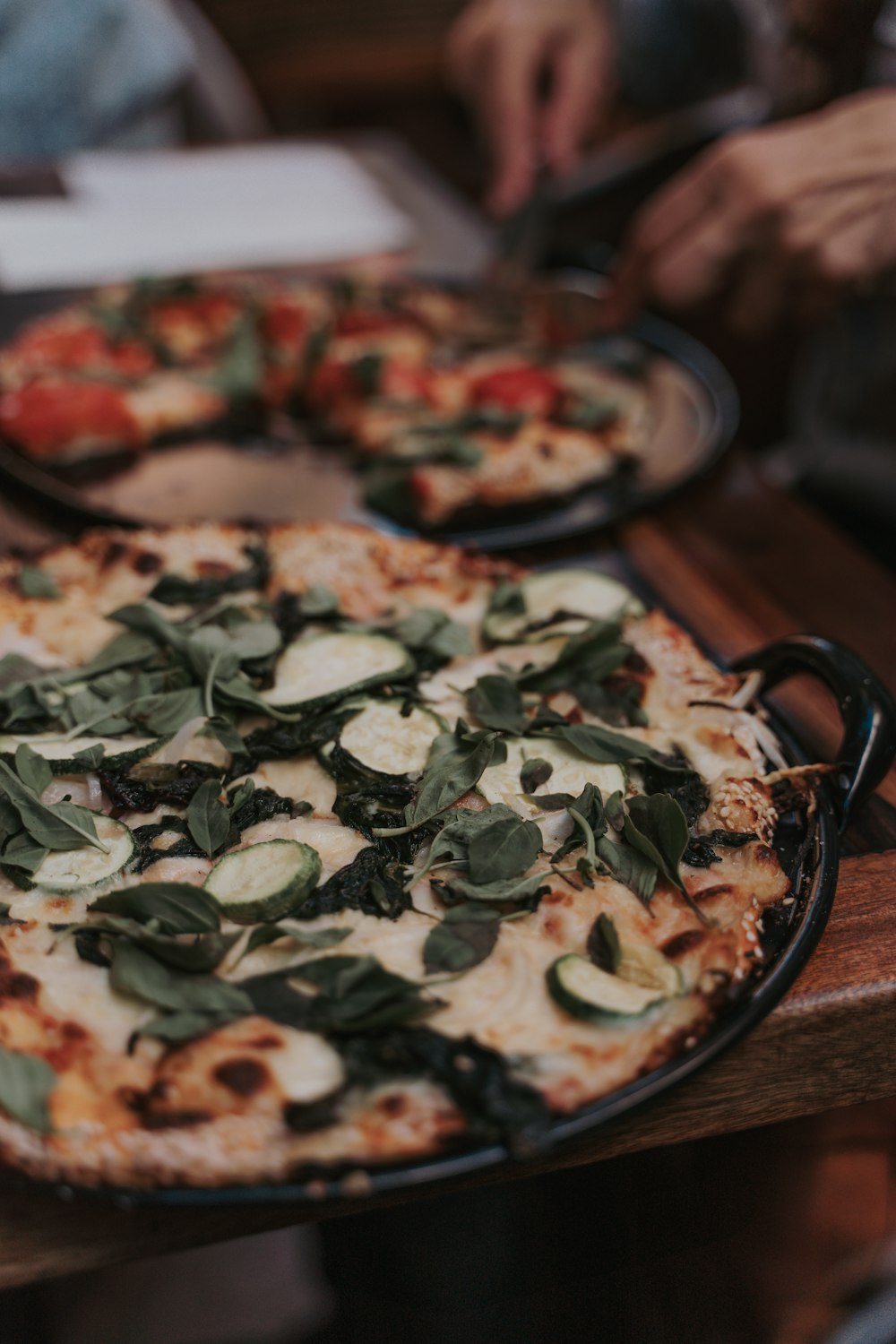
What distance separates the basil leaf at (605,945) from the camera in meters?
1.19

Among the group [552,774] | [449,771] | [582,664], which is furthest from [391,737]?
[582,664]

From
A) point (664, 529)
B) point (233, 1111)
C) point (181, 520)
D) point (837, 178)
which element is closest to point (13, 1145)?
point (233, 1111)

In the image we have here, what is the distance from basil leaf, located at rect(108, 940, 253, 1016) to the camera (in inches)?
43.7

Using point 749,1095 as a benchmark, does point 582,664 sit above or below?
above

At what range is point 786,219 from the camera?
2.42 m

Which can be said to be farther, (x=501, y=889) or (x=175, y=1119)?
(x=501, y=889)

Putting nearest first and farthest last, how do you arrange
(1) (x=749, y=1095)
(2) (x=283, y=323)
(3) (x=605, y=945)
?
(3) (x=605, y=945), (1) (x=749, y=1095), (2) (x=283, y=323)

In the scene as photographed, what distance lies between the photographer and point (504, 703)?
1555 millimetres

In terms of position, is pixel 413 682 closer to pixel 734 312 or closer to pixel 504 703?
pixel 504 703

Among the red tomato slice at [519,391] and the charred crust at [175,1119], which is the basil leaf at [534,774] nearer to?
the charred crust at [175,1119]

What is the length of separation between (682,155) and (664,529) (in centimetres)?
229

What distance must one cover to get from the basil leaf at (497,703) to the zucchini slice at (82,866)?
1.64 feet

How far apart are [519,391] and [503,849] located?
6.11ft

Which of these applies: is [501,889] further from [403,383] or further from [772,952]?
[403,383]
